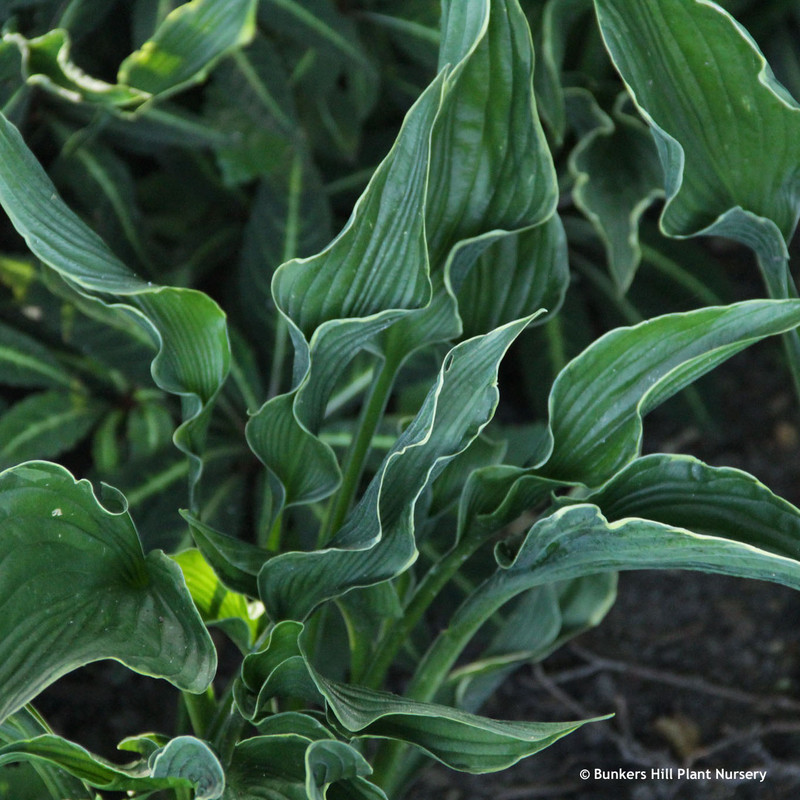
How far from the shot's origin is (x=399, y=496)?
62 cm

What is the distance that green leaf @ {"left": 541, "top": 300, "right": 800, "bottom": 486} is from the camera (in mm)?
581

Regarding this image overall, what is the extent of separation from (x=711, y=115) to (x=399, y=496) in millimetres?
377

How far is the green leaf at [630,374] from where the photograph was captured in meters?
0.58

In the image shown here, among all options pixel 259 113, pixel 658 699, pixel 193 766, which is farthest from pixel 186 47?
pixel 658 699

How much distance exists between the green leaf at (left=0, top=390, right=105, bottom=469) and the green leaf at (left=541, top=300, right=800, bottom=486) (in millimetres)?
597

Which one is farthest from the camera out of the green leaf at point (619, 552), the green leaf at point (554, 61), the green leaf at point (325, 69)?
the green leaf at point (325, 69)

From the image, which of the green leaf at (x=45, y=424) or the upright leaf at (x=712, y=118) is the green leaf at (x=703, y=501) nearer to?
the upright leaf at (x=712, y=118)

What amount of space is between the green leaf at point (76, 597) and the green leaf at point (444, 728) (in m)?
0.10

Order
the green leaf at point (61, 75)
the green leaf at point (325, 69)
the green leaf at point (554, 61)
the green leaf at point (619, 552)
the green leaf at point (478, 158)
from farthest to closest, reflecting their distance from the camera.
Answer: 1. the green leaf at point (325, 69)
2. the green leaf at point (554, 61)
3. the green leaf at point (61, 75)
4. the green leaf at point (478, 158)
5. the green leaf at point (619, 552)

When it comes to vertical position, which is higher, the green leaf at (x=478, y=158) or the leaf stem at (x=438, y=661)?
the green leaf at (x=478, y=158)

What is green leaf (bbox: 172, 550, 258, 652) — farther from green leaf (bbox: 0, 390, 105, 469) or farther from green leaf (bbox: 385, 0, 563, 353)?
green leaf (bbox: 0, 390, 105, 469)

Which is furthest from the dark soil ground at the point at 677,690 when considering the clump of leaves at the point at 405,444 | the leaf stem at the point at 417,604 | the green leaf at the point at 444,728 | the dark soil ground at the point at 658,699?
the green leaf at the point at 444,728

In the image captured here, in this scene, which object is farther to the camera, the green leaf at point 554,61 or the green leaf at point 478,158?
the green leaf at point 554,61

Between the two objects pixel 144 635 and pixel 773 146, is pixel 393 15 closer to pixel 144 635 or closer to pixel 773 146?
pixel 773 146
